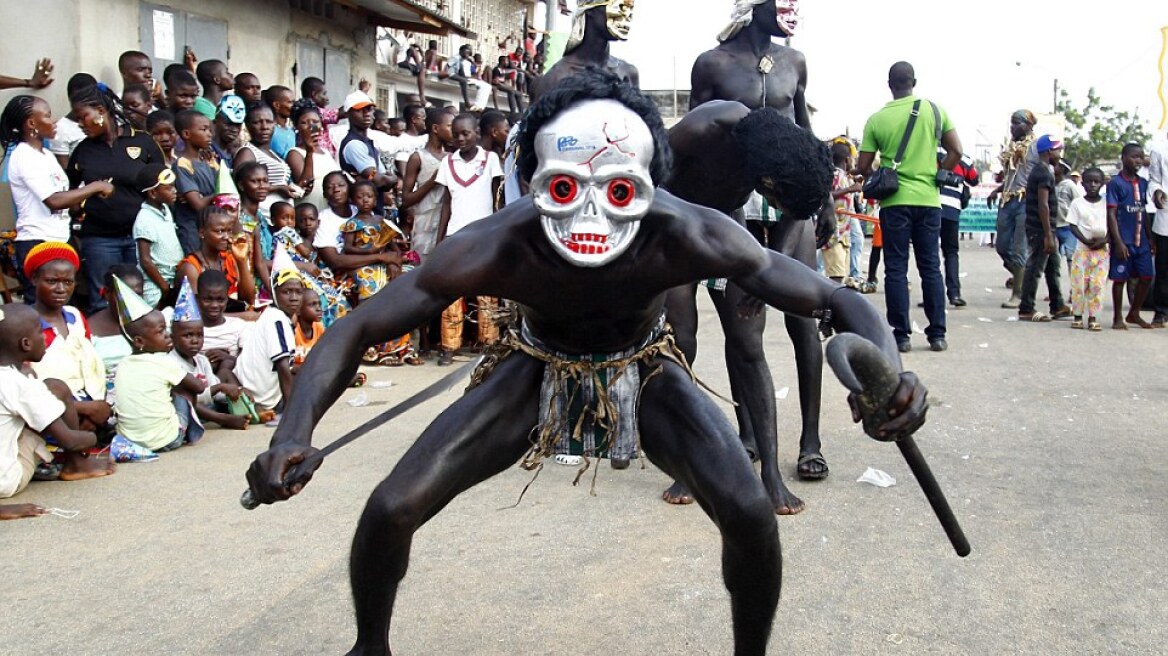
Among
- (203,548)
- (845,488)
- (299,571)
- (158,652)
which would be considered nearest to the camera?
(158,652)

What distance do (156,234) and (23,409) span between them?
209cm

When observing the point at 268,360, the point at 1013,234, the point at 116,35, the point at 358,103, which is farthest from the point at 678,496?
the point at 1013,234

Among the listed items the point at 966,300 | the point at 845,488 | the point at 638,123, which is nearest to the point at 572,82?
the point at 638,123

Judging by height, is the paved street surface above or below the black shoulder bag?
below

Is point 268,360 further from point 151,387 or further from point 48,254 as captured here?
point 48,254

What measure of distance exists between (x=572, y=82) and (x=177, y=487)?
3.04m

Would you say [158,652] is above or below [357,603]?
below

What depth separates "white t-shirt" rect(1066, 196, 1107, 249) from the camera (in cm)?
995

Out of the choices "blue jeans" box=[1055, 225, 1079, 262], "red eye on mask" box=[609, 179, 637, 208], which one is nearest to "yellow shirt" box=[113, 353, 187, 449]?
"red eye on mask" box=[609, 179, 637, 208]

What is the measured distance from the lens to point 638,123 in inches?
115

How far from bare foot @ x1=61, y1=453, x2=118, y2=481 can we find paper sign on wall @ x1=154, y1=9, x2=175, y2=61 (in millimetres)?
5050

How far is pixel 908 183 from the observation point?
27.1 feet

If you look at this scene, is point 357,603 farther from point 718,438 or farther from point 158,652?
point 718,438

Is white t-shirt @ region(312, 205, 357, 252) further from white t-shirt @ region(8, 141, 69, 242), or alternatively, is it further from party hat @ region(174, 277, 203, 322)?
white t-shirt @ region(8, 141, 69, 242)
